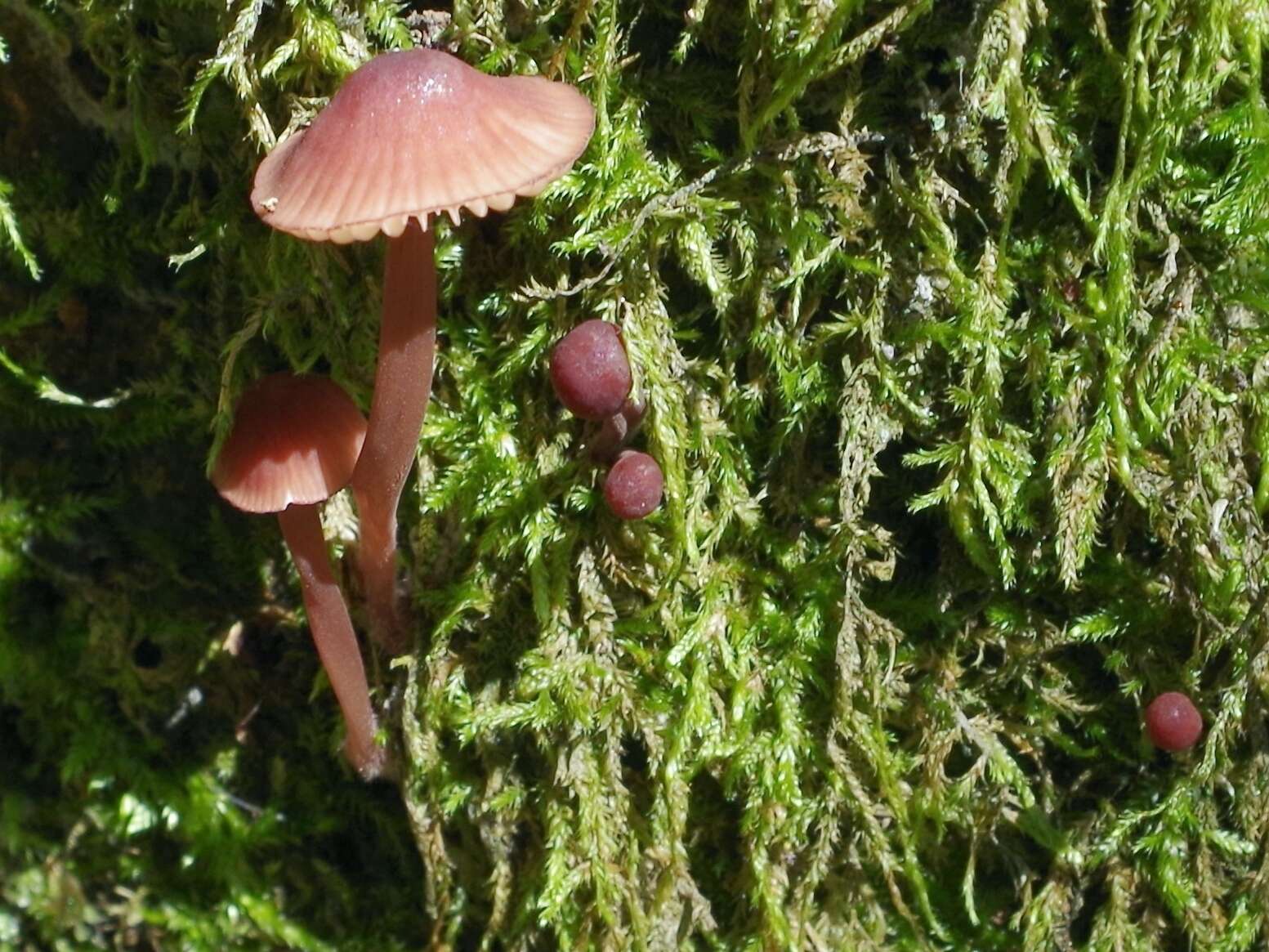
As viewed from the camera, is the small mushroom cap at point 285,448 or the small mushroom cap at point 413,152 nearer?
the small mushroom cap at point 413,152

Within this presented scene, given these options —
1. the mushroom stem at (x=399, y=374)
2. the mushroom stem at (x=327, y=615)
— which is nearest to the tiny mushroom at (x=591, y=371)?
the mushroom stem at (x=399, y=374)

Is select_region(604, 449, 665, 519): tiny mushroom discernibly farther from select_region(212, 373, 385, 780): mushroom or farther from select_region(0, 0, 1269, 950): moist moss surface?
select_region(212, 373, 385, 780): mushroom

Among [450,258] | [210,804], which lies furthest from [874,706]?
[210,804]

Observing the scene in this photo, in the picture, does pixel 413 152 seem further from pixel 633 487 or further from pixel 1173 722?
pixel 1173 722

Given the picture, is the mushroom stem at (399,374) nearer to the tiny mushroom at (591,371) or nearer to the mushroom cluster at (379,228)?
the mushroom cluster at (379,228)

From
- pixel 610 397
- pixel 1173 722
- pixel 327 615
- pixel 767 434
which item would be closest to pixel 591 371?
pixel 610 397

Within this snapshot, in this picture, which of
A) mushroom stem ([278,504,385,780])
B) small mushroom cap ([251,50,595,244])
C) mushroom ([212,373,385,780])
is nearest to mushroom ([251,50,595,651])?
small mushroom cap ([251,50,595,244])
